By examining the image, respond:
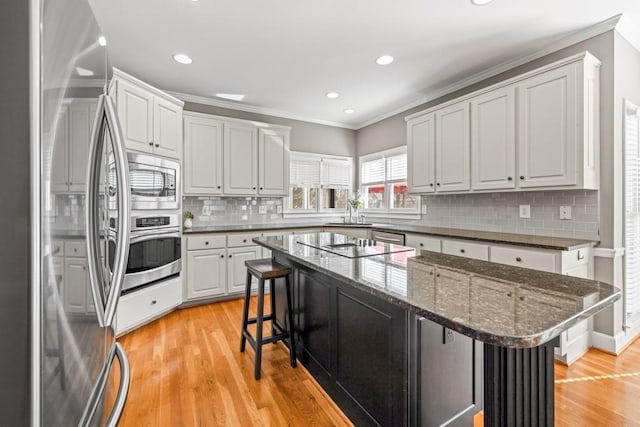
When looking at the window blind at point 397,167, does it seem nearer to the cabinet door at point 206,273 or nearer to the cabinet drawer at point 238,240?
the cabinet drawer at point 238,240

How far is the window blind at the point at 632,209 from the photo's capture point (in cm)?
250

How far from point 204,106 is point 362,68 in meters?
2.26

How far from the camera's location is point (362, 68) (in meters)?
3.27

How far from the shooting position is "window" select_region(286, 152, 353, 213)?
500 cm

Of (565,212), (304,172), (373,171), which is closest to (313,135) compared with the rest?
(304,172)

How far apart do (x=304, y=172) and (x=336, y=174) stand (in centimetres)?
65

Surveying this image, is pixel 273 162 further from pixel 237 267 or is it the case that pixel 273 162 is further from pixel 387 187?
pixel 387 187

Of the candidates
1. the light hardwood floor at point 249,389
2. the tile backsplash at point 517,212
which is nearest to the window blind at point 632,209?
the tile backsplash at point 517,212

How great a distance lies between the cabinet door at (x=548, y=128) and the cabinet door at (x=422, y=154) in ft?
3.23

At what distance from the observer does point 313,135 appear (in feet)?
16.8

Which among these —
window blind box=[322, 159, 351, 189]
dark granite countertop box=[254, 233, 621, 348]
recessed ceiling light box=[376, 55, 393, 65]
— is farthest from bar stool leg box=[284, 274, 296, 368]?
window blind box=[322, 159, 351, 189]

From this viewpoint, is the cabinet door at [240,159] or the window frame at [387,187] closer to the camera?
the cabinet door at [240,159]

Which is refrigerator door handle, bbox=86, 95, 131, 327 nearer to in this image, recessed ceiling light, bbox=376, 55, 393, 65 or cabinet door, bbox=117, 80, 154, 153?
cabinet door, bbox=117, 80, 154, 153

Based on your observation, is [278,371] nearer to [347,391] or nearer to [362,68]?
[347,391]
